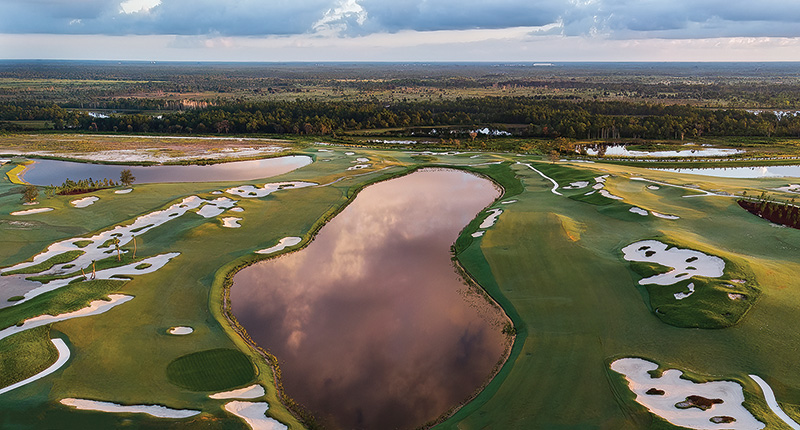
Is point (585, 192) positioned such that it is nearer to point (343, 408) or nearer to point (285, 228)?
point (285, 228)

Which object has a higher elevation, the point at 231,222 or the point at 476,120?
the point at 476,120

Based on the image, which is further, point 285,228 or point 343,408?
point 285,228

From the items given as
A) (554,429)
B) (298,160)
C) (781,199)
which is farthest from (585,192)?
(298,160)

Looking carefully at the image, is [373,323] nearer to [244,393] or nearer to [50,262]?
[244,393]

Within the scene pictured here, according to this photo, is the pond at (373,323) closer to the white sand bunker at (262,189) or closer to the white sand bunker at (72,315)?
the white sand bunker at (72,315)

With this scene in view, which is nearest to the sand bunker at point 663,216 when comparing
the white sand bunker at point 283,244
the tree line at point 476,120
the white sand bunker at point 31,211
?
the white sand bunker at point 283,244

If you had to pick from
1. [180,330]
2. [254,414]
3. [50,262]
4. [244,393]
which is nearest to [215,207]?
[50,262]

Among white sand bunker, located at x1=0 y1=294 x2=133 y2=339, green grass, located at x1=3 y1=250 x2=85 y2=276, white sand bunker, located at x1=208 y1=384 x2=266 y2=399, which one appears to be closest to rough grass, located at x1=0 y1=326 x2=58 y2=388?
white sand bunker, located at x1=0 y1=294 x2=133 y2=339
